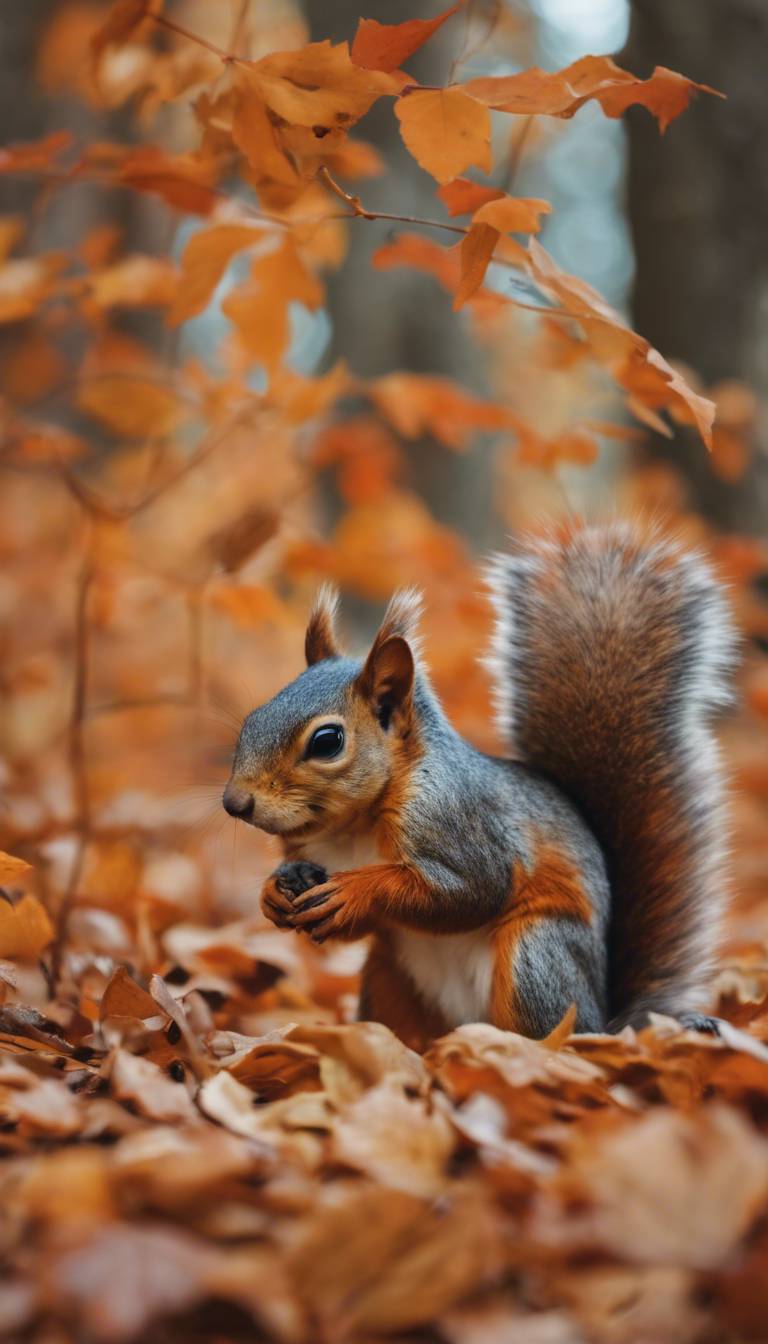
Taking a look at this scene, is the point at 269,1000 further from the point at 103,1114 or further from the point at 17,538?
the point at 17,538

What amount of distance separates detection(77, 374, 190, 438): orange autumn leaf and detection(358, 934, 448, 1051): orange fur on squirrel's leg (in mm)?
1245

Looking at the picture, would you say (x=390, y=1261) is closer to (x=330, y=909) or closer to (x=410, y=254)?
(x=330, y=909)

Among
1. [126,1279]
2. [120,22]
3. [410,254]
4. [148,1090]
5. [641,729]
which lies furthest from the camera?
[410,254]

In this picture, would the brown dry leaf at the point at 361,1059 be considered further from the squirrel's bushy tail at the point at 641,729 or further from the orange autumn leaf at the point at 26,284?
the orange autumn leaf at the point at 26,284

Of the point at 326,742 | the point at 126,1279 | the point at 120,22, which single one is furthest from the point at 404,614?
the point at 126,1279

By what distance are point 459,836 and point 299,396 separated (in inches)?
46.2

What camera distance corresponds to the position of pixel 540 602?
2021 mm

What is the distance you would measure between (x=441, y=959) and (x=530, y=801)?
0.89ft

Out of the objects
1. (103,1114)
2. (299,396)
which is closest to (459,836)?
(103,1114)

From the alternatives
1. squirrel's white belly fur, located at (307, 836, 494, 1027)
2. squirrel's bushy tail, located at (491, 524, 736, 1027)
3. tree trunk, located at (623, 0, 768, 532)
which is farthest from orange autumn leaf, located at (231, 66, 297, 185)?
tree trunk, located at (623, 0, 768, 532)

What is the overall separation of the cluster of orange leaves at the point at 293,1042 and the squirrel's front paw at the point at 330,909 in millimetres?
139

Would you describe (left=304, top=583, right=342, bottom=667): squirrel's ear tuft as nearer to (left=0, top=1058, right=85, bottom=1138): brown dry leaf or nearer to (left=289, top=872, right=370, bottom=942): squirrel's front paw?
(left=289, top=872, right=370, bottom=942): squirrel's front paw

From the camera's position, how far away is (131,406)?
2537 millimetres

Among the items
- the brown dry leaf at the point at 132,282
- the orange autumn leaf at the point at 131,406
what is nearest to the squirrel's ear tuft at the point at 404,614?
the orange autumn leaf at the point at 131,406
